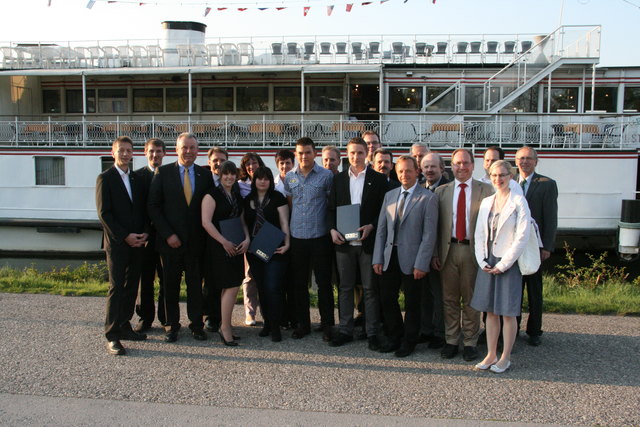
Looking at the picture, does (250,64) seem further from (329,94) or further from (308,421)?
(308,421)

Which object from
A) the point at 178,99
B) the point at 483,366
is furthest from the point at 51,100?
the point at 483,366

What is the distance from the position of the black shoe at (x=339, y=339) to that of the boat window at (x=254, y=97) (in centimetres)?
1390

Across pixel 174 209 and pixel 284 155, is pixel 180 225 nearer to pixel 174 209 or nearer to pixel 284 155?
pixel 174 209

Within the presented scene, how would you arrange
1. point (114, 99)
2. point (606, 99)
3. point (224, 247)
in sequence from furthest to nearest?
point (114, 99), point (606, 99), point (224, 247)

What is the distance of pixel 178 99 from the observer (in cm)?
1877

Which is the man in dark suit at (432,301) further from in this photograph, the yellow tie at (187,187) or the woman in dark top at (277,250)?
the yellow tie at (187,187)

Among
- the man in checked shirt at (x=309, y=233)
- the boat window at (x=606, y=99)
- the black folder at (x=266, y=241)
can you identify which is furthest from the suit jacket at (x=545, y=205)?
the boat window at (x=606, y=99)

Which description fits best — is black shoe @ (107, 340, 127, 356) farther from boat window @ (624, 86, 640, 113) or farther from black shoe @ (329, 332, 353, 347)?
boat window @ (624, 86, 640, 113)

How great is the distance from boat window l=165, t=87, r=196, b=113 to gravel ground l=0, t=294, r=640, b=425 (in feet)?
45.7

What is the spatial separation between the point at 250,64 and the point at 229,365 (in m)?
14.0

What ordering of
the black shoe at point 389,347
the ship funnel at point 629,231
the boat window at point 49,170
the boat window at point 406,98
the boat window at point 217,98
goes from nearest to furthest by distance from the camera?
the black shoe at point 389,347 < the ship funnel at point 629,231 < the boat window at point 49,170 < the boat window at point 406,98 < the boat window at point 217,98

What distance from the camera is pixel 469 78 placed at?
1672cm

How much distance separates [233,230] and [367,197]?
1.36m

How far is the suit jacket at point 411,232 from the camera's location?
4914mm
